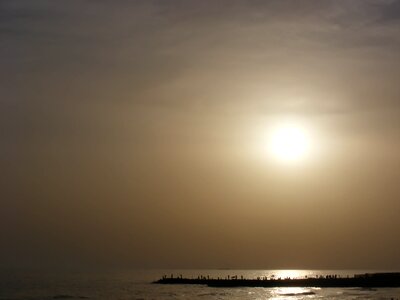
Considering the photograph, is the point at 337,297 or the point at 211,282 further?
the point at 211,282

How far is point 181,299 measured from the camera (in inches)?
3610

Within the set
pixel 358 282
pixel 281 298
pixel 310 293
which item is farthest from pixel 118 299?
pixel 358 282

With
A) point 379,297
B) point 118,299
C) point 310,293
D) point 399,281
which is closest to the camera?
point 379,297

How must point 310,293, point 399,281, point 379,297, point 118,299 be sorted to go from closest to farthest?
point 379,297 → point 118,299 → point 310,293 → point 399,281

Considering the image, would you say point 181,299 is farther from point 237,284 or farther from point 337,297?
point 237,284

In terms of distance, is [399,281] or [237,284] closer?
[399,281]

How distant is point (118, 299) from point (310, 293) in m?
34.8

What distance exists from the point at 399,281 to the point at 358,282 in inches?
317

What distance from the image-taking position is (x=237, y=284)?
409ft

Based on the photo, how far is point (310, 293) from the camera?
10231 centimetres

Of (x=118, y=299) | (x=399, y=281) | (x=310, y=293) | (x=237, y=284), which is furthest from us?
(x=237, y=284)

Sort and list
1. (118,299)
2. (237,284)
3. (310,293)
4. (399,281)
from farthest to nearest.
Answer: (237,284)
(399,281)
(310,293)
(118,299)

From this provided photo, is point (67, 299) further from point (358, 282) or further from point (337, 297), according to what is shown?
point (358, 282)

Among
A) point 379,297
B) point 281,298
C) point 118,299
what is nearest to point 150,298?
point 118,299
